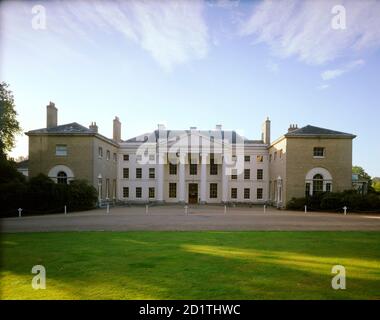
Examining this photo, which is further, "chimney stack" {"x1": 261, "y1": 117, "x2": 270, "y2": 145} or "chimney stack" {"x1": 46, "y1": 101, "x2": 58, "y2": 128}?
"chimney stack" {"x1": 261, "y1": 117, "x2": 270, "y2": 145}

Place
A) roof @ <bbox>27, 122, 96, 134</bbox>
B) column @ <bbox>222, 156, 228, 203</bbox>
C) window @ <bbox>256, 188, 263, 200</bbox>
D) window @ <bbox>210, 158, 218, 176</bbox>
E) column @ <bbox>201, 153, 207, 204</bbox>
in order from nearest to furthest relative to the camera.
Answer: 1. roof @ <bbox>27, 122, 96, 134</bbox>
2. column @ <bbox>201, 153, 207, 204</bbox>
3. column @ <bbox>222, 156, 228, 203</bbox>
4. window @ <bbox>256, 188, 263, 200</bbox>
5. window @ <bbox>210, 158, 218, 176</bbox>

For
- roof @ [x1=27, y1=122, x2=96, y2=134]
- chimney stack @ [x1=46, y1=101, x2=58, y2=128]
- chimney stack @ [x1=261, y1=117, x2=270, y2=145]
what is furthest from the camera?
chimney stack @ [x1=261, y1=117, x2=270, y2=145]

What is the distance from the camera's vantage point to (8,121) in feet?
107

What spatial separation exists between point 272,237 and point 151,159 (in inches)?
1189

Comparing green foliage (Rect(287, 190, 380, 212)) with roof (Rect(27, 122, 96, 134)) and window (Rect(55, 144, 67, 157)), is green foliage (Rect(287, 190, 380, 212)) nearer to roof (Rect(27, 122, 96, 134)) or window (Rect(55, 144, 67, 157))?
roof (Rect(27, 122, 96, 134))

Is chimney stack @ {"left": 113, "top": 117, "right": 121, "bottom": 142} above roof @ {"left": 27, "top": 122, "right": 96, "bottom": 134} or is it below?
above

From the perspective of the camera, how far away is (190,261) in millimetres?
8406

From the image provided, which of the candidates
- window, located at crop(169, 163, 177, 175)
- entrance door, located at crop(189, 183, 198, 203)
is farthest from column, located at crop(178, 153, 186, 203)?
entrance door, located at crop(189, 183, 198, 203)

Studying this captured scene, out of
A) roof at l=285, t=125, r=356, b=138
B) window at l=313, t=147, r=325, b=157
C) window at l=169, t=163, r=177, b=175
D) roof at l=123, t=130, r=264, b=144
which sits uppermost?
roof at l=123, t=130, r=264, b=144

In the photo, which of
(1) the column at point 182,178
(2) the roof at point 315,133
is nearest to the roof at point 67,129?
(1) the column at point 182,178

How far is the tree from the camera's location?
102ft

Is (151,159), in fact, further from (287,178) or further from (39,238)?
(39,238)

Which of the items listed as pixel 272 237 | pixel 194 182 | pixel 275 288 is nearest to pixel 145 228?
pixel 272 237
